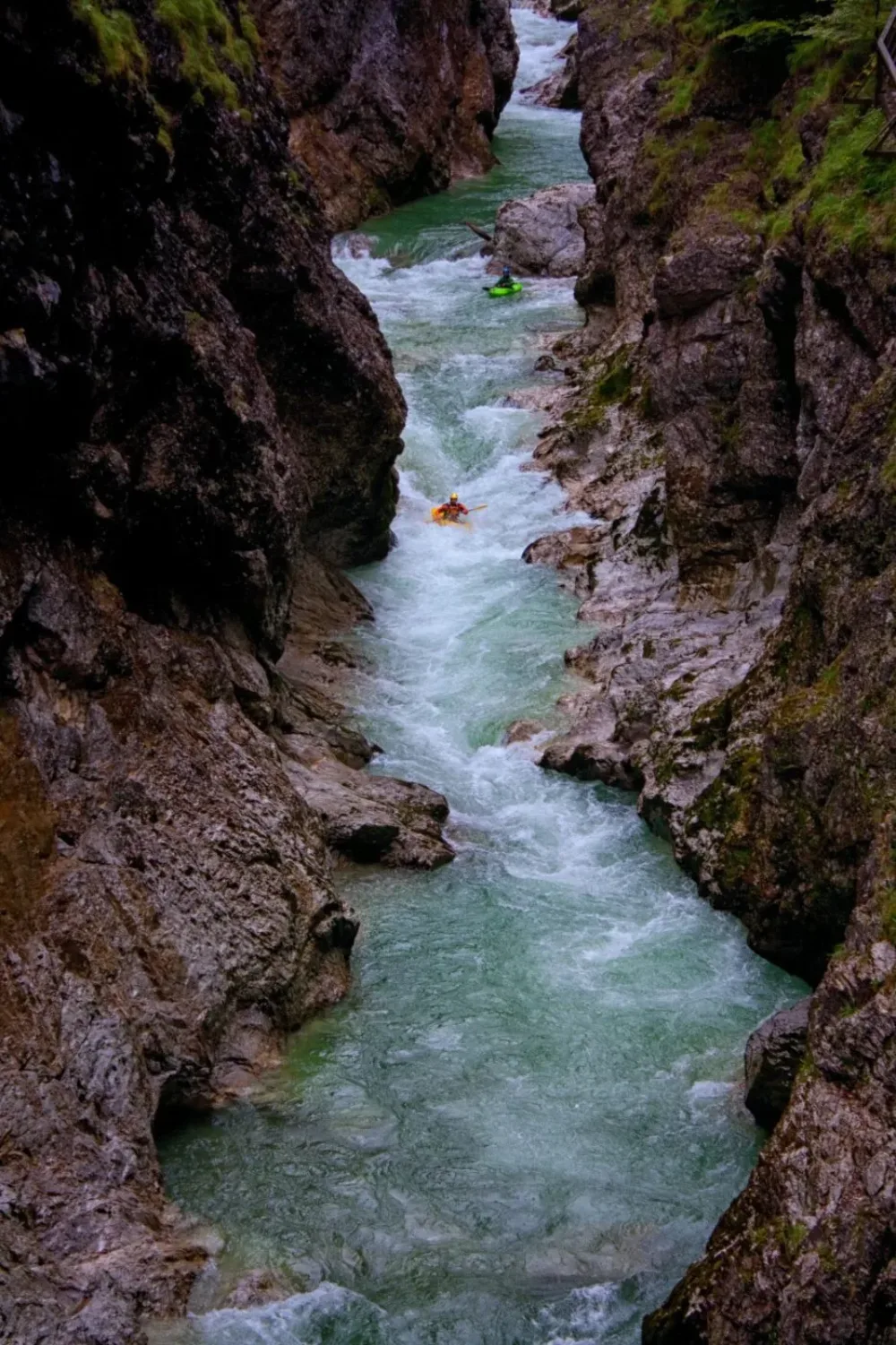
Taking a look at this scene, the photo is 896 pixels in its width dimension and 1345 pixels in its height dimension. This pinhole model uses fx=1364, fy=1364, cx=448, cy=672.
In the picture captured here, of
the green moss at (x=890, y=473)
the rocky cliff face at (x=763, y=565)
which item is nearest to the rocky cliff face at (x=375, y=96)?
the rocky cliff face at (x=763, y=565)

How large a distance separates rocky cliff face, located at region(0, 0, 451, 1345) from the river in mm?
566

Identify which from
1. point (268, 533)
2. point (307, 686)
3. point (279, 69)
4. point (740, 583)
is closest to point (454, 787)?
point (307, 686)

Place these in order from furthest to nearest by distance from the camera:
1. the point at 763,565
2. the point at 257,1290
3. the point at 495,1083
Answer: the point at 763,565 → the point at 495,1083 → the point at 257,1290

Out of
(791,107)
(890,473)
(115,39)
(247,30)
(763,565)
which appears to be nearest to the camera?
(115,39)

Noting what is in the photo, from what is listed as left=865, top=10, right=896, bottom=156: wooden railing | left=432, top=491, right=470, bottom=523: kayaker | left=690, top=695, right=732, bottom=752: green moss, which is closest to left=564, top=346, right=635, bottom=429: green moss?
left=432, top=491, right=470, bottom=523: kayaker

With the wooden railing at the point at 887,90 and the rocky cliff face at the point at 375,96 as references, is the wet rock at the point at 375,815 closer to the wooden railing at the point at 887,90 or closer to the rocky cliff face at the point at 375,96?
the wooden railing at the point at 887,90

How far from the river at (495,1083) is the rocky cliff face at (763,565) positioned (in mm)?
Answer: 755

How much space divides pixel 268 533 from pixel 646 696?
15.6ft

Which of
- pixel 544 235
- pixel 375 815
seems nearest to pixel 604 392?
pixel 544 235

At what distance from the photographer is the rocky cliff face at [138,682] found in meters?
8.78

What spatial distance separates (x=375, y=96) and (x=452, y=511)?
18250 mm

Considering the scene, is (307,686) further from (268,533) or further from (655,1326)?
(655,1326)

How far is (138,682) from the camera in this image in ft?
37.9

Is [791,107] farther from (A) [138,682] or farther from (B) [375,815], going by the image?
(A) [138,682]
